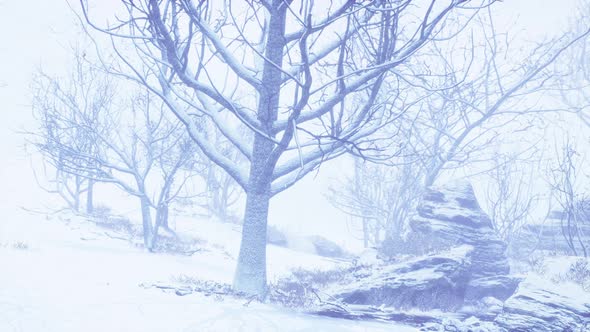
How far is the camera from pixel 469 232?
32.1 feet

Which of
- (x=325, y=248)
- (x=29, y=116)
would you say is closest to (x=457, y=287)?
(x=325, y=248)

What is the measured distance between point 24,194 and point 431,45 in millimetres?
20788

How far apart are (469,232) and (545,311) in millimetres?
4440

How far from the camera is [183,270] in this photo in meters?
9.31

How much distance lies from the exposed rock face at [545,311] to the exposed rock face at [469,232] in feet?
9.68

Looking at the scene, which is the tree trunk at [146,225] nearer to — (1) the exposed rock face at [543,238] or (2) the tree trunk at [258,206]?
(2) the tree trunk at [258,206]

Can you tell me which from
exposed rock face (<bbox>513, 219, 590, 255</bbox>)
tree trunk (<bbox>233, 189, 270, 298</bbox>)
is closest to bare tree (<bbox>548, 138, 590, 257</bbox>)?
exposed rock face (<bbox>513, 219, 590, 255</bbox>)

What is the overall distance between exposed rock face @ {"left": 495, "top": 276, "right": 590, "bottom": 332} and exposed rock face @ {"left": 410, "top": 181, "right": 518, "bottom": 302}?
9.68 feet

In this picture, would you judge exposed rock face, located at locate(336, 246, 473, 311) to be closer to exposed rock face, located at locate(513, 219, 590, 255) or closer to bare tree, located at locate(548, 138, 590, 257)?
bare tree, located at locate(548, 138, 590, 257)

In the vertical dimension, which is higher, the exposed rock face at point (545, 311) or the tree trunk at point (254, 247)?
the tree trunk at point (254, 247)

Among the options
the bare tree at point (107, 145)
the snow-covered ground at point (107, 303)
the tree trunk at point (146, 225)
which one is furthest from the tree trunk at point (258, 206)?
the tree trunk at point (146, 225)

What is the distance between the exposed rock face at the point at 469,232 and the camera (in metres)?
9.05

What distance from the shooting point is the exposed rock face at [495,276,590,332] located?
5.23 m

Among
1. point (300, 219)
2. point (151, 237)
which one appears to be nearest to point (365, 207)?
point (151, 237)
